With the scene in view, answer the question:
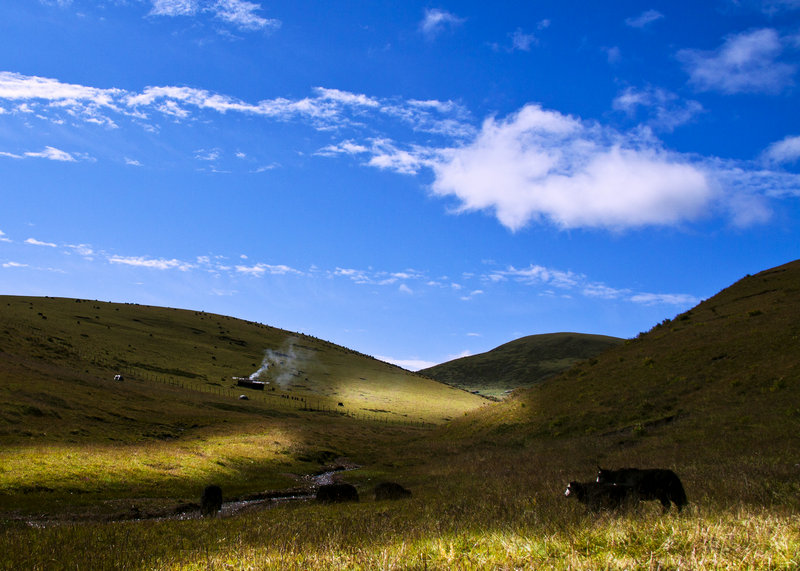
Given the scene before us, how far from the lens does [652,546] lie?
5.91m

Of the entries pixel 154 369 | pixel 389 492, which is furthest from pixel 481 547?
pixel 154 369

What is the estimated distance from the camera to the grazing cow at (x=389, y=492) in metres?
22.5

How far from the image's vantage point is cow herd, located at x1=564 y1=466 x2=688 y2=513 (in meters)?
12.0

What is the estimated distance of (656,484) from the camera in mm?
12336

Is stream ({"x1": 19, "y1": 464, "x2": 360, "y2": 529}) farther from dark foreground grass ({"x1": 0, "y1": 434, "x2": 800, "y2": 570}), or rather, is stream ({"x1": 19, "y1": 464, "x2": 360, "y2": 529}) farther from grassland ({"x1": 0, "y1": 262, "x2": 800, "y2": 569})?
dark foreground grass ({"x1": 0, "y1": 434, "x2": 800, "y2": 570})

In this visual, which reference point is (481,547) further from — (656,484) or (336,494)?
(336,494)

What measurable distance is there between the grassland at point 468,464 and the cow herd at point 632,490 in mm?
931

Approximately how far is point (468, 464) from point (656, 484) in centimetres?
2406

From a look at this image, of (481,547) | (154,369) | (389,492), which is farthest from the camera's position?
(154,369)

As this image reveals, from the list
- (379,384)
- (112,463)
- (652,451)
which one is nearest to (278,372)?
(379,384)

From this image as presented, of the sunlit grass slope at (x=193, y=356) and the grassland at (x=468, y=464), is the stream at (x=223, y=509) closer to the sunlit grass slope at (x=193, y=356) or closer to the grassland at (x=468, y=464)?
the grassland at (x=468, y=464)

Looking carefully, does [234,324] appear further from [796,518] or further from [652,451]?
[796,518]

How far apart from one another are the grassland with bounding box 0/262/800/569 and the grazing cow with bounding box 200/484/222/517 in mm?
2874

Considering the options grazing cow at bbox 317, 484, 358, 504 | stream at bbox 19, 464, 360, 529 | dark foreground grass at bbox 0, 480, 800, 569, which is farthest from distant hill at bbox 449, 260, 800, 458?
stream at bbox 19, 464, 360, 529
